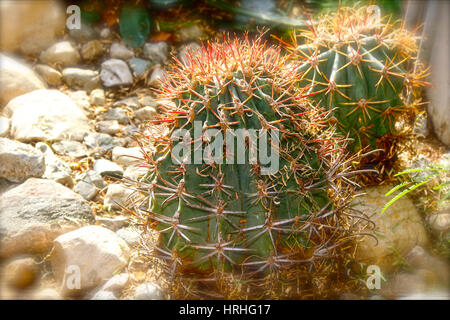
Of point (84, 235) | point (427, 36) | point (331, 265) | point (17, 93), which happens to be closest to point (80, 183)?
point (84, 235)

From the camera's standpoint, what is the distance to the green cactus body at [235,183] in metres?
1.25

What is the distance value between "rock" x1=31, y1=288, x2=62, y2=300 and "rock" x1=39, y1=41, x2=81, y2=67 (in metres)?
1.80

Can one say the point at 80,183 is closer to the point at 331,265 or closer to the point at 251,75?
the point at 251,75

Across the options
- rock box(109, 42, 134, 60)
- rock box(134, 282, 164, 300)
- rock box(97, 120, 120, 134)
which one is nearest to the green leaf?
rock box(109, 42, 134, 60)

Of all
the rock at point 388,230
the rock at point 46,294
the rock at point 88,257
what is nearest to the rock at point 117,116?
the rock at point 88,257

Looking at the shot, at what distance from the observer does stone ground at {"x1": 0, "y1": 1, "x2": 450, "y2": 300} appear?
151 cm

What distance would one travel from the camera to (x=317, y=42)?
1.82 meters

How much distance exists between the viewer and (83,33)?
2.91m

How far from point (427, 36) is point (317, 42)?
2.93ft

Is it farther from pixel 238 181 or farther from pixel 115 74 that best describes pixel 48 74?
pixel 238 181

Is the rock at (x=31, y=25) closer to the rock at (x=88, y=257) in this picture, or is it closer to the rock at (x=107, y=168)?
the rock at (x=107, y=168)

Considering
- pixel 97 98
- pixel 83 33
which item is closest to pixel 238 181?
pixel 97 98

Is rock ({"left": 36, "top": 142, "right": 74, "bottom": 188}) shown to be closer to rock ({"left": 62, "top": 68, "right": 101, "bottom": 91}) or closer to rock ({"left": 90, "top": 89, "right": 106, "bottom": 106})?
rock ({"left": 90, "top": 89, "right": 106, "bottom": 106})

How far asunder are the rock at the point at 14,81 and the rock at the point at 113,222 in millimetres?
1089
